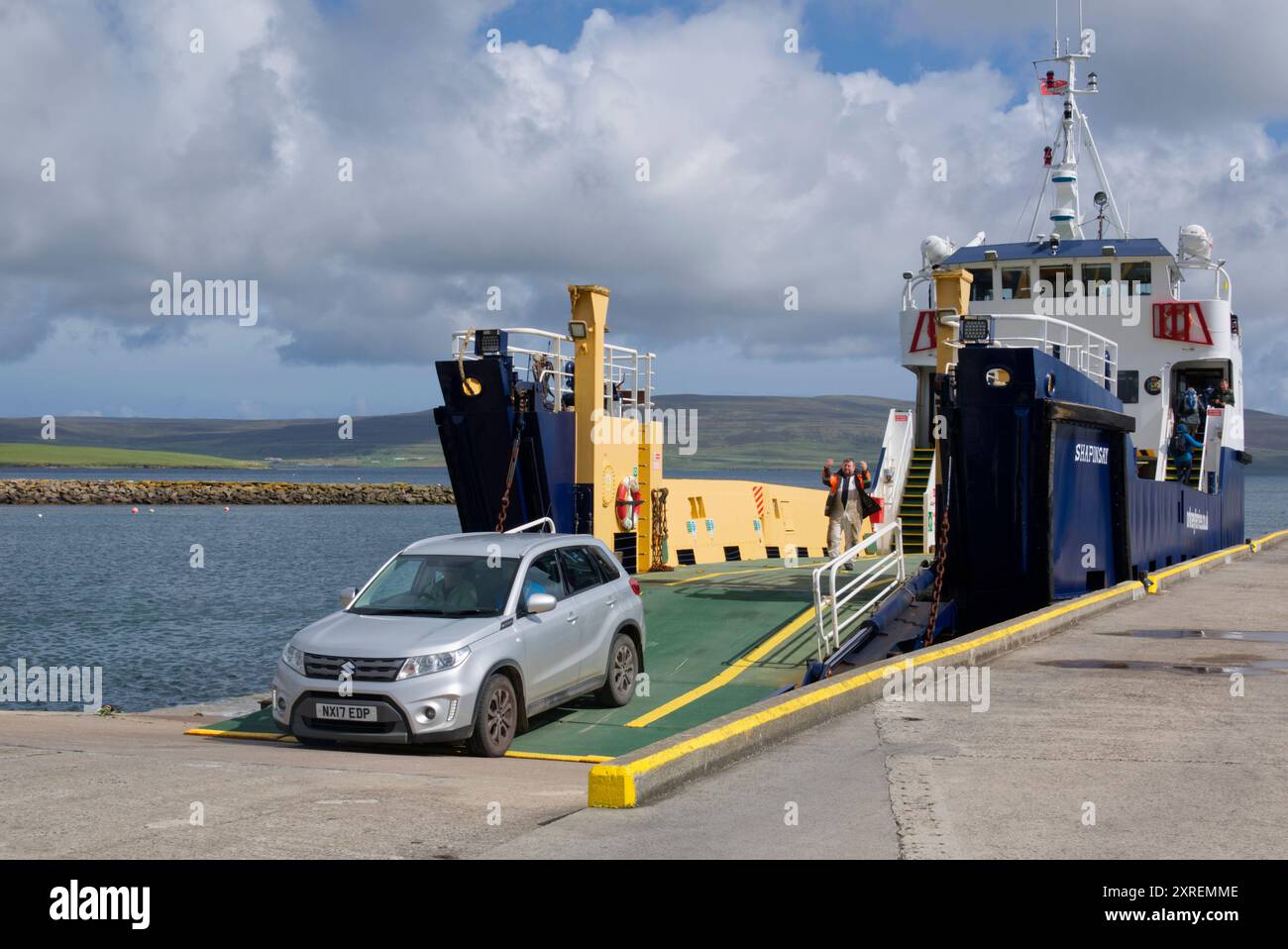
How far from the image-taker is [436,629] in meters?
10.0

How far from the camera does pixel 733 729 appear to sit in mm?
8133

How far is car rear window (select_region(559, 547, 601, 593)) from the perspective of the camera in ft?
37.9

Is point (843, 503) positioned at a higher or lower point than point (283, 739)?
higher

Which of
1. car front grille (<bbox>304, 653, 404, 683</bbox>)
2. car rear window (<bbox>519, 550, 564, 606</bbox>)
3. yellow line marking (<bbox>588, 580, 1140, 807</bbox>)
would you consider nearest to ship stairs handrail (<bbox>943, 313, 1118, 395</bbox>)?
yellow line marking (<bbox>588, 580, 1140, 807</bbox>)

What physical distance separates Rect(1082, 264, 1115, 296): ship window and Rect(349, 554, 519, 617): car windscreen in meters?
15.2

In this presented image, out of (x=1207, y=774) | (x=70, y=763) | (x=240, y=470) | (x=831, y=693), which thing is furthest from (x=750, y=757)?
(x=240, y=470)

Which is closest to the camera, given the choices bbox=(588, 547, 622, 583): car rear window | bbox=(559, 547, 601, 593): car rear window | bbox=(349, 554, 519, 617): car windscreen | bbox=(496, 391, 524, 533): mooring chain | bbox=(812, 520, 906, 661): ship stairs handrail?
bbox=(349, 554, 519, 617): car windscreen

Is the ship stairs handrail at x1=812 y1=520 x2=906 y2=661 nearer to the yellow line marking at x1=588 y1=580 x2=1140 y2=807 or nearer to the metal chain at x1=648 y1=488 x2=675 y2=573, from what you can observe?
the yellow line marking at x1=588 y1=580 x2=1140 y2=807

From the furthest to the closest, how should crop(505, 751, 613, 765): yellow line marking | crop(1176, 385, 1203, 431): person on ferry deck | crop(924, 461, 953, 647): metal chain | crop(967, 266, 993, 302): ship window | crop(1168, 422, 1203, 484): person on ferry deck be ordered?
1. crop(1176, 385, 1203, 431): person on ferry deck
2. crop(1168, 422, 1203, 484): person on ferry deck
3. crop(967, 266, 993, 302): ship window
4. crop(924, 461, 953, 647): metal chain
5. crop(505, 751, 613, 765): yellow line marking

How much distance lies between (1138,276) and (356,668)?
57.9 ft

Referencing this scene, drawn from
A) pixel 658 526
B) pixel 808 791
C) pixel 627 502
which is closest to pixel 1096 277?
pixel 658 526

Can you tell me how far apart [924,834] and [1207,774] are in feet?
7.51

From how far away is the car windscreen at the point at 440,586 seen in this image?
34.9 ft

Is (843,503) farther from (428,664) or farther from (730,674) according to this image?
(428,664)
